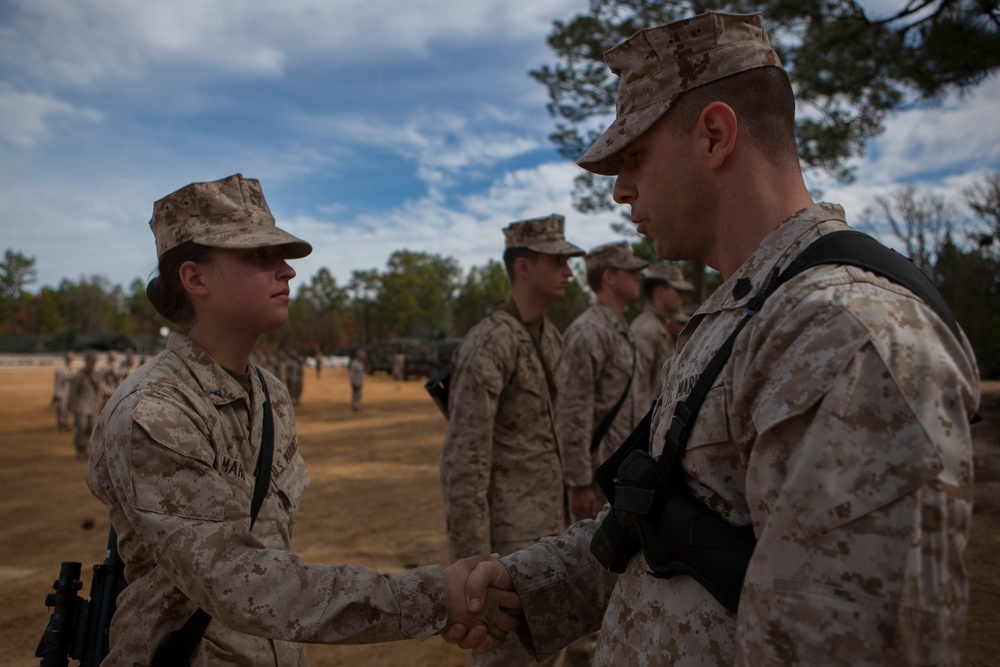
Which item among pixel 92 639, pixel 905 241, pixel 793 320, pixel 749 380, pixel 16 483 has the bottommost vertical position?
pixel 16 483

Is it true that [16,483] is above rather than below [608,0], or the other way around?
below

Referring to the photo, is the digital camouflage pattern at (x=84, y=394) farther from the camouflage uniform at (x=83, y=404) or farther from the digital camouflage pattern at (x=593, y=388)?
the digital camouflage pattern at (x=593, y=388)

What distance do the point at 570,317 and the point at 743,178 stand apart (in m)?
36.8

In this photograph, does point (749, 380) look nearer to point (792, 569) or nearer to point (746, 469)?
point (746, 469)

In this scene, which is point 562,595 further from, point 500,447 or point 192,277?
point 500,447

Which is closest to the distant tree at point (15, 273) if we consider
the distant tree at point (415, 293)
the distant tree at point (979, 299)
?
the distant tree at point (415, 293)

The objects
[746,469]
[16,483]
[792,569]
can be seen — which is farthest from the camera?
[16,483]

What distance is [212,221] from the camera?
97.3 inches

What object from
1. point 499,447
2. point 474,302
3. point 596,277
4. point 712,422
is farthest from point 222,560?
point 474,302

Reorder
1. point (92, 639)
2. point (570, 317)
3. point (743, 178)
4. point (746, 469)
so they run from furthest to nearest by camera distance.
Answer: point (570, 317) < point (92, 639) < point (743, 178) < point (746, 469)

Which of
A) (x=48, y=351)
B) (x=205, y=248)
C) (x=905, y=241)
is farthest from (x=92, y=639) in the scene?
(x=48, y=351)

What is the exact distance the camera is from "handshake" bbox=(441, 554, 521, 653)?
7.01 feet

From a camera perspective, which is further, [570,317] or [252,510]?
[570,317]

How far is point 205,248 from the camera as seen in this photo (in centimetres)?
246
